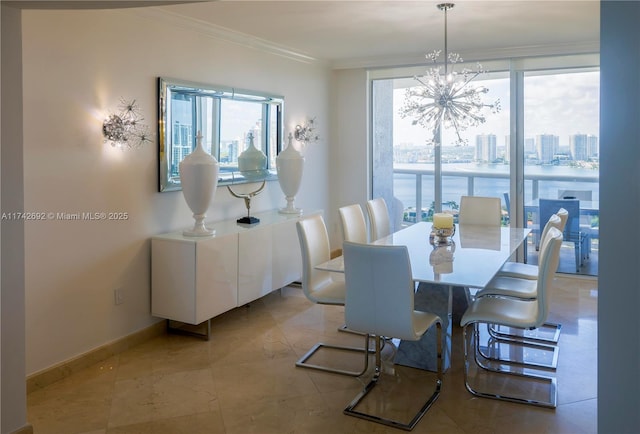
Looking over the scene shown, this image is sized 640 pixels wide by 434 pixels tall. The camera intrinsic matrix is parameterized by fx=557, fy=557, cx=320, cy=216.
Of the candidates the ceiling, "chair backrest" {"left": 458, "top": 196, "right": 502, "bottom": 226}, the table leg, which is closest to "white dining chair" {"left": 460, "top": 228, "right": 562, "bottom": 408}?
the table leg

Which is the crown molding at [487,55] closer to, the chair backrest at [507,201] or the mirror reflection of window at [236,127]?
the chair backrest at [507,201]

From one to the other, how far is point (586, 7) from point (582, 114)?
1.87m

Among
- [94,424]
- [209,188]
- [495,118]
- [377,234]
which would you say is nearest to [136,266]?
[209,188]

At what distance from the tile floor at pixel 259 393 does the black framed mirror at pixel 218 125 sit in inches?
53.6

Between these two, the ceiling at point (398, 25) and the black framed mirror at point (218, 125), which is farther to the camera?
the black framed mirror at point (218, 125)

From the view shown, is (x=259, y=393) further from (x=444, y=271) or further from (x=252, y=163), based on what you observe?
(x=252, y=163)

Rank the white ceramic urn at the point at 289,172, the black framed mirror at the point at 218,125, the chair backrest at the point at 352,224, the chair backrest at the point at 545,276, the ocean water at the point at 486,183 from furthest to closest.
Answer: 1. the ocean water at the point at 486,183
2. the white ceramic urn at the point at 289,172
3. the chair backrest at the point at 352,224
4. the black framed mirror at the point at 218,125
5. the chair backrest at the point at 545,276

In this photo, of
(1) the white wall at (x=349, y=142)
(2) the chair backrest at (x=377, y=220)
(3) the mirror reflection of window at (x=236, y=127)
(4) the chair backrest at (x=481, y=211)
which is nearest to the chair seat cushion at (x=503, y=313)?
(2) the chair backrest at (x=377, y=220)

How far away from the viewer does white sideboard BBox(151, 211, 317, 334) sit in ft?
13.5

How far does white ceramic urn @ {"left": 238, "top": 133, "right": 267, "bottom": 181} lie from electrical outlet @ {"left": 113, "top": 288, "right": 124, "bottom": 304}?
1.69 meters

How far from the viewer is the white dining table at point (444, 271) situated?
10.4 feet

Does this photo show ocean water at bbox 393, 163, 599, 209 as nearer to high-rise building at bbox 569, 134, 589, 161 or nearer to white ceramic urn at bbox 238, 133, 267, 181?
high-rise building at bbox 569, 134, 589, 161

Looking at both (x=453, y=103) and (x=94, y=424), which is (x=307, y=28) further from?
(x=94, y=424)

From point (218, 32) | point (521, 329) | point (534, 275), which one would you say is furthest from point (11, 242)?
point (534, 275)
